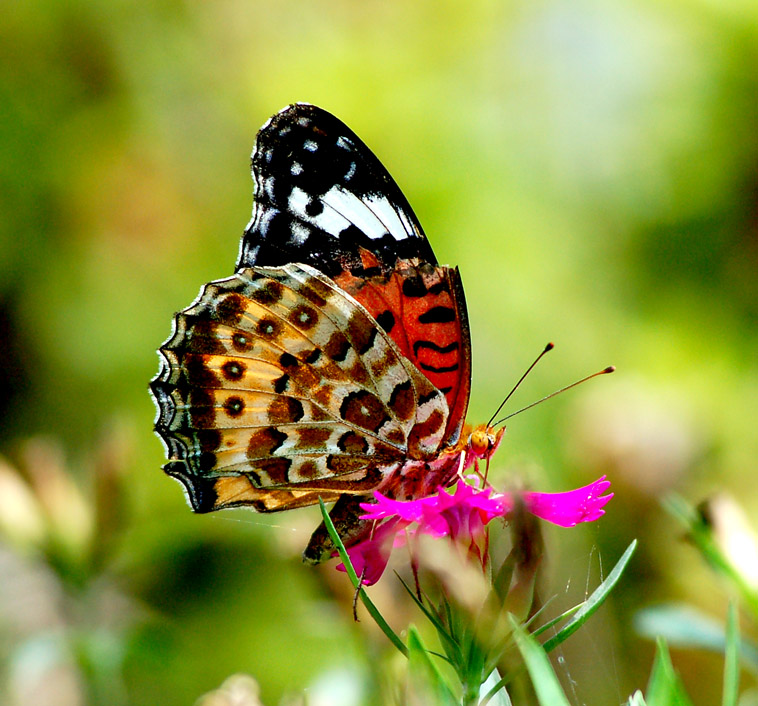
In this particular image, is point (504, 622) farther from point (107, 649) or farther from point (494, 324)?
point (494, 324)

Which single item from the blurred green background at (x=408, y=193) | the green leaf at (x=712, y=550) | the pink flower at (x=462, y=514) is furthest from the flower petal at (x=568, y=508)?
the blurred green background at (x=408, y=193)

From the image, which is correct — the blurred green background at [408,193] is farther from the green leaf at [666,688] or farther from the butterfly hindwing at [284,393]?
the green leaf at [666,688]

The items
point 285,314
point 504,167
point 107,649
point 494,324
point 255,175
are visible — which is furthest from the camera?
point 504,167

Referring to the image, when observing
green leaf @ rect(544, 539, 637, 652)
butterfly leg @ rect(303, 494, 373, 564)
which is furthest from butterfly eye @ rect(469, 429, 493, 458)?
green leaf @ rect(544, 539, 637, 652)

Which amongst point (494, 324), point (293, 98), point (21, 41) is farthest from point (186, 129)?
point (494, 324)

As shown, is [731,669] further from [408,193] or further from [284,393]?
[408,193]

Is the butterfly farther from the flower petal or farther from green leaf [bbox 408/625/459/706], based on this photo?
green leaf [bbox 408/625/459/706]
